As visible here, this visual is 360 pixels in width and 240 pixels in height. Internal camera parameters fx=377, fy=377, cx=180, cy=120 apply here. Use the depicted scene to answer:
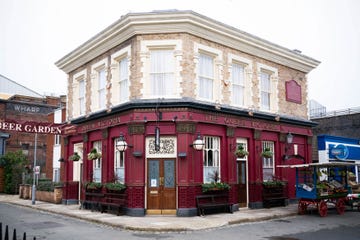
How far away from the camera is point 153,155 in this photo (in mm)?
16141

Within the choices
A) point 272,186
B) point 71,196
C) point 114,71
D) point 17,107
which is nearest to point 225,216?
point 272,186

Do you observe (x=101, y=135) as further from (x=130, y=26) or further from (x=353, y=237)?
(x=353, y=237)

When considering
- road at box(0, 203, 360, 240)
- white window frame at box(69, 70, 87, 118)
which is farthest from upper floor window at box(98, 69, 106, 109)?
road at box(0, 203, 360, 240)

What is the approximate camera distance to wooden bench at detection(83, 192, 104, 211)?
17.8 metres

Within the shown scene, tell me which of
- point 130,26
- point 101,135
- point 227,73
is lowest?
point 101,135

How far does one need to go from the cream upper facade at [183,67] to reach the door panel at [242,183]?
292cm

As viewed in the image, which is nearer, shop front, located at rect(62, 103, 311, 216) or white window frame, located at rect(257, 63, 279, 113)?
shop front, located at rect(62, 103, 311, 216)

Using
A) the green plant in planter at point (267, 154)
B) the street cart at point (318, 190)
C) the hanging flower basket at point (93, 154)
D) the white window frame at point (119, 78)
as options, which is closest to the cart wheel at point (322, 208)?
the street cart at point (318, 190)

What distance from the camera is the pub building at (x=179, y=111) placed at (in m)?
15.9

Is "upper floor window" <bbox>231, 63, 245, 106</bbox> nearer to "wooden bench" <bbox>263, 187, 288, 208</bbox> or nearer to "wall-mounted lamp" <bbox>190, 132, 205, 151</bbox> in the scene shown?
"wall-mounted lamp" <bbox>190, 132, 205, 151</bbox>

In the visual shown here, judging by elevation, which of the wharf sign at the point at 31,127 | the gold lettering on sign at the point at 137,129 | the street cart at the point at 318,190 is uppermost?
the wharf sign at the point at 31,127

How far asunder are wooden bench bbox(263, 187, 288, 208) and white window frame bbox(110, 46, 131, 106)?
27.4 feet

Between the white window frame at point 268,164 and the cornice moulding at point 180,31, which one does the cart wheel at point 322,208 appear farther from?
the cornice moulding at point 180,31

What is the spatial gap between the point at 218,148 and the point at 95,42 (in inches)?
318
